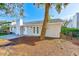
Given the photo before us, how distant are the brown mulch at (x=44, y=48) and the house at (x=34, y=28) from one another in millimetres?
61

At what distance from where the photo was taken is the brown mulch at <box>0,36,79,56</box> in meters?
3.15

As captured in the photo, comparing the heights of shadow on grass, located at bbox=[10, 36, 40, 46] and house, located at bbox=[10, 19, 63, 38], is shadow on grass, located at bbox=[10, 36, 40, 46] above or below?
below

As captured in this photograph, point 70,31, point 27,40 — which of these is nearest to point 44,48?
point 27,40

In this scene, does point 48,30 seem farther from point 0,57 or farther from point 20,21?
point 0,57

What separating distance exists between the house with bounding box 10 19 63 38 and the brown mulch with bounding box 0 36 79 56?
0.06m

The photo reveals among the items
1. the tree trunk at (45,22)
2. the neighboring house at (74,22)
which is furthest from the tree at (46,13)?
the neighboring house at (74,22)

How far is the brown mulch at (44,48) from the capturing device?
3.15 metres

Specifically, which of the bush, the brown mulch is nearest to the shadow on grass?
the brown mulch

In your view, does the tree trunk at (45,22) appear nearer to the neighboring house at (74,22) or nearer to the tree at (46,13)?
the tree at (46,13)

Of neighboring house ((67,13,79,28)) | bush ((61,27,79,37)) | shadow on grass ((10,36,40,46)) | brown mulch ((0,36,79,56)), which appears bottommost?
brown mulch ((0,36,79,56))

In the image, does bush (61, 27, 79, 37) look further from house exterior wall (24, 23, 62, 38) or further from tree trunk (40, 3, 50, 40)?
tree trunk (40, 3, 50, 40)

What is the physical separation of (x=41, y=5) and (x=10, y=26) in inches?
→ 16.7

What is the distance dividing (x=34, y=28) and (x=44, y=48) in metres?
0.25

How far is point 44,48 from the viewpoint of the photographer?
316 cm
